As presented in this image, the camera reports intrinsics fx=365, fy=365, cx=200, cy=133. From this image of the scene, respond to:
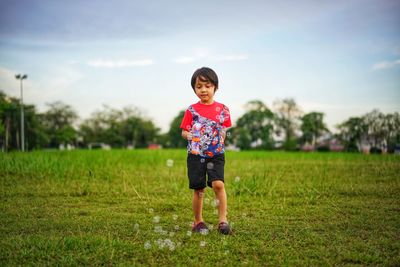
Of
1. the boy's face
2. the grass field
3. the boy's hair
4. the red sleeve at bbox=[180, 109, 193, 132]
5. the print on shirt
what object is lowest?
the grass field

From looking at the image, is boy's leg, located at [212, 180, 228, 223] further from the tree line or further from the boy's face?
the tree line

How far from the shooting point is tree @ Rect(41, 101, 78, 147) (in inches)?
2948

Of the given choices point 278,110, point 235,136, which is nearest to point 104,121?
point 235,136

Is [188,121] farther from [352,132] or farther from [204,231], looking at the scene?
[352,132]

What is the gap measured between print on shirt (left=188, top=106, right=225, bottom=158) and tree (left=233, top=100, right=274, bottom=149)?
66744mm

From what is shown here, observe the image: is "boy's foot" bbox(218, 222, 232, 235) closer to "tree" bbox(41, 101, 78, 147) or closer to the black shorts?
the black shorts

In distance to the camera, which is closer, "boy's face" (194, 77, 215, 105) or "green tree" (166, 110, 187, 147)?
"boy's face" (194, 77, 215, 105)

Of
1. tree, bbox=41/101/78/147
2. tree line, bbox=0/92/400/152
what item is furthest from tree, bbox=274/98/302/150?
tree, bbox=41/101/78/147

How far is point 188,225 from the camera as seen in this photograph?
3752 mm

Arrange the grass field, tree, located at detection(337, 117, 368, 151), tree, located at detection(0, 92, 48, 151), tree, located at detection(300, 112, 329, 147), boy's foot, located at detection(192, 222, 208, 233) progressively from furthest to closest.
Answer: tree, located at detection(300, 112, 329, 147) < tree, located at detection(337, 117, 368, 151) < tree, located at detection(0, 92, 48, 151) < boy's foot, located at detection(192, 222, 208, 233) < the grass field

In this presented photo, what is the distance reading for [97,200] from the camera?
A: 5238 millimetres

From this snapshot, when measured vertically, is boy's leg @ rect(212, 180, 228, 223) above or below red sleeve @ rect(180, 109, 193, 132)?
below

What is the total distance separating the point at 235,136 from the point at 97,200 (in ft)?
227

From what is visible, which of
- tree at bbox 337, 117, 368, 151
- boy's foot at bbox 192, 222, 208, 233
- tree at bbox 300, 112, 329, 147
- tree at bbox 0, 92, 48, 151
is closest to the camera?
boy's foot at bbox 192, 222, 208, 233
